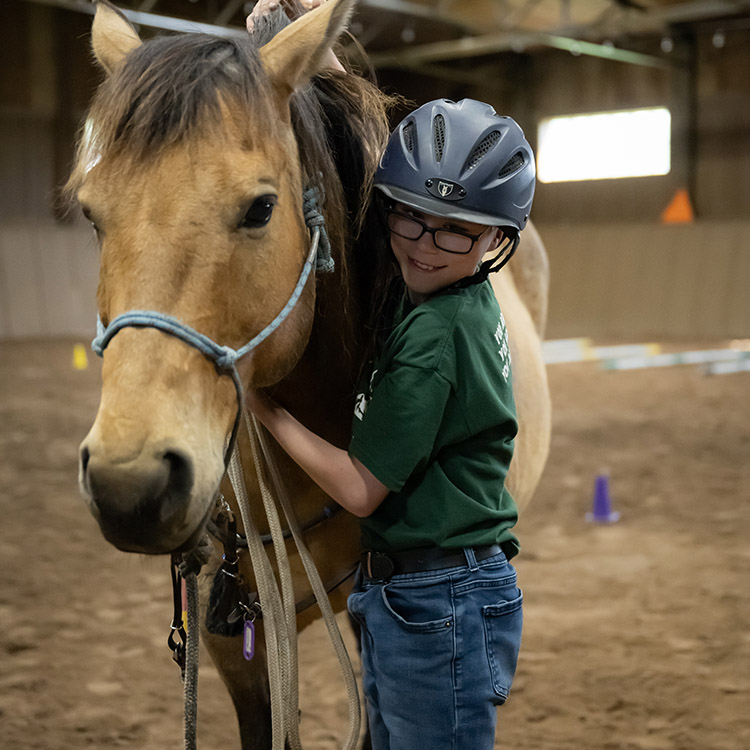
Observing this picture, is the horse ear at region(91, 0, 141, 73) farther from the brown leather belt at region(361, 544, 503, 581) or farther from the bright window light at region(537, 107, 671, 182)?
the bright window light at region(537, 107, 671, 182)

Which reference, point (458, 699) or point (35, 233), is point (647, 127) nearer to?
point (35, 233)

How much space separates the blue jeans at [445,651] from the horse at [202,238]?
1.16 feet

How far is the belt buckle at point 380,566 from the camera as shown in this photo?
126cm

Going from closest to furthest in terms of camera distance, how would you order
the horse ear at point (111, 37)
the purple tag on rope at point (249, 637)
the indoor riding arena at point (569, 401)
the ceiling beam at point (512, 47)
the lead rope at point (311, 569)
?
the horse ear at point (111, 37) < the lead rope at point (311, 569) < the purple tag on rope at point (249, 637) < the indoor riding arena at point (569, 401) < the ceiling beam at point (512, 47)

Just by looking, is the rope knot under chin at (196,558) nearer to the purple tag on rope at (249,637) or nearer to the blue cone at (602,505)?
the purple tag on rope at (249,637)

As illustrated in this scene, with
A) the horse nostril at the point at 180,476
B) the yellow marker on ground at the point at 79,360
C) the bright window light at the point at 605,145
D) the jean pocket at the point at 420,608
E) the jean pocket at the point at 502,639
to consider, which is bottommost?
the yellow marker on ground at the point at 79,360

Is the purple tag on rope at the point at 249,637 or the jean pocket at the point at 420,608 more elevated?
the jean pocket at the point at 420,608

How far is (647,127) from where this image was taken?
44.5ft

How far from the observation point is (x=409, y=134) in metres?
1.33

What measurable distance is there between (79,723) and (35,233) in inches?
381

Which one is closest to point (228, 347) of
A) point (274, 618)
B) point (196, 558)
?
point (196, 558)

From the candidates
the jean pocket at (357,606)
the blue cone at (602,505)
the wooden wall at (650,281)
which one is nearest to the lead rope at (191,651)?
the jean pocket at (357,606)

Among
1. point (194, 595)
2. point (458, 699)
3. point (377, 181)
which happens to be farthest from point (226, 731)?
point (377, 181)

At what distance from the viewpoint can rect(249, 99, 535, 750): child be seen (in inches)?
47.5
